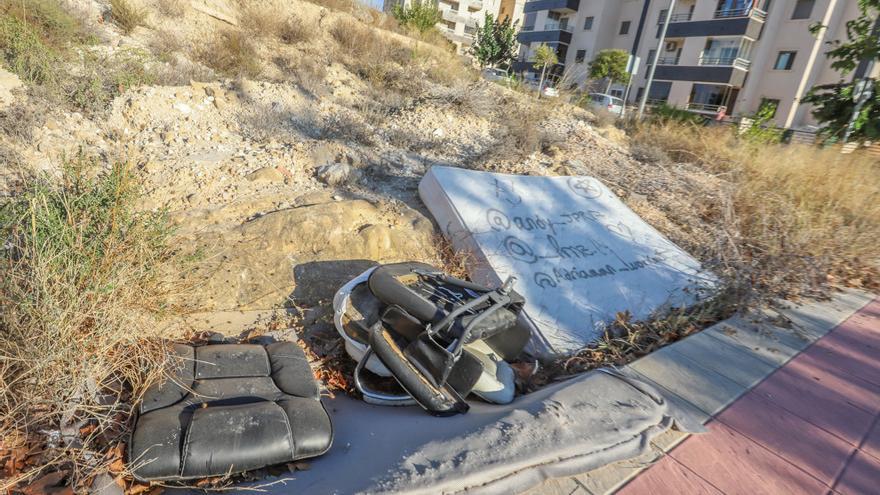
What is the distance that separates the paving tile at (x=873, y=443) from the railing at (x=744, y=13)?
2815cm

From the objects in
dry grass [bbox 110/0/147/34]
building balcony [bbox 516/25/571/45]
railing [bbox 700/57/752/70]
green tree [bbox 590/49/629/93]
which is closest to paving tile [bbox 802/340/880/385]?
dry grass [bbox 110/0/147/34]

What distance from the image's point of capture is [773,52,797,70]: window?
2296 centimetres

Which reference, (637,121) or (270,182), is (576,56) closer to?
(637,121)

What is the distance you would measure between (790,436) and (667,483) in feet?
2.81

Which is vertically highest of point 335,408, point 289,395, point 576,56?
point 576,56

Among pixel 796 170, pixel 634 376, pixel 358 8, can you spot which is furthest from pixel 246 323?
pixel 358 8

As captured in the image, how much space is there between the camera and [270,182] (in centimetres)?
421

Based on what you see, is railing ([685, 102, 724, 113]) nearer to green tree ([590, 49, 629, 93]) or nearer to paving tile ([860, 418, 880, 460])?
green tree ([590, 49, 629, 93])

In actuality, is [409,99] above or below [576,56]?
below

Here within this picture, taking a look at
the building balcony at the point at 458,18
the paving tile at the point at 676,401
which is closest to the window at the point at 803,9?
the building balcony at the point at 458,18

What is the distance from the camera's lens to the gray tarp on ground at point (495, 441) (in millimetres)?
1550

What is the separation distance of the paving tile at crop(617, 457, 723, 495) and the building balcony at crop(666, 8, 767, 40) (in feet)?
94.7

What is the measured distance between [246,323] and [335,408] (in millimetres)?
939

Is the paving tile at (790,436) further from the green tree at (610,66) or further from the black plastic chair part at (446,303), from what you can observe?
the green tree at (610,66)
